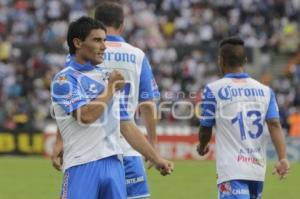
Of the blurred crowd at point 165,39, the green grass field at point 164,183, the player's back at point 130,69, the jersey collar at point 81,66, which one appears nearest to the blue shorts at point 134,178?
the player's back at point 130,69

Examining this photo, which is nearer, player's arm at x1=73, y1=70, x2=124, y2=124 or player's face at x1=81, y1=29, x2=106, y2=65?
player's arm at x1=73, y1=70, x2=124, y2=124

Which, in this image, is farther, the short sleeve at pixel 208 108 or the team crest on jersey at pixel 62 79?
the short sleeve at pixel 208 108

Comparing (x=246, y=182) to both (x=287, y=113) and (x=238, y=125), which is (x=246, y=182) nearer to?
(x=238, y=125)

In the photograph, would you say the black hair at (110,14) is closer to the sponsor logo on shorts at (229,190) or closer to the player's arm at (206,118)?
the player's arm at (206,118)

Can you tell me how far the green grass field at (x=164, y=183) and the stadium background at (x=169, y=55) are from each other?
69 cm

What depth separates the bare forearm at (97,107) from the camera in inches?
239

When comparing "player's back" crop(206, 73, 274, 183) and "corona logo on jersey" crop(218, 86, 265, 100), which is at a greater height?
"corona logo on jersey" crop(218, 86, 265, 100)

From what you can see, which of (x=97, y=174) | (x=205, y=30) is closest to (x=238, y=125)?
(x=97, y=174)

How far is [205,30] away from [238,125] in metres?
22.6

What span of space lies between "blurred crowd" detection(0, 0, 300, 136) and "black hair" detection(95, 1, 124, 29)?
55.0 feet

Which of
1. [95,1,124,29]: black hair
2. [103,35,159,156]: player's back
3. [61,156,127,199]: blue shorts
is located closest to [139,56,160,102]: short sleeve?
[103,35,159,156]: player's back

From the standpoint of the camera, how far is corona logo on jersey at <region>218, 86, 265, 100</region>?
7531 millimetres

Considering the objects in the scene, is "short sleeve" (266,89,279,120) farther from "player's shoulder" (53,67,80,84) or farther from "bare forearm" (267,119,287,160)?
"player's shoulder" (53,67,80,84)

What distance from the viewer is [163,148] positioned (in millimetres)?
21531
